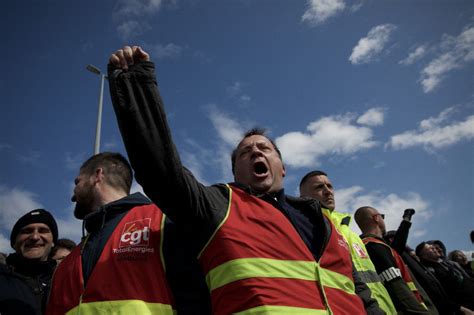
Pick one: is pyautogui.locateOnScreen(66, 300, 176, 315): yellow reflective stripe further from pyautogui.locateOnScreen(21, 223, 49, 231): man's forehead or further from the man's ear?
pyautogui.locateOnScreen(21, 223, 49, 231): man's forehead

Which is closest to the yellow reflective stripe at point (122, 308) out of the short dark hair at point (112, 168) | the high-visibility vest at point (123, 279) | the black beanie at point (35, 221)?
the high-visibility vest at point (123, 279)

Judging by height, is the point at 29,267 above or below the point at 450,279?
above

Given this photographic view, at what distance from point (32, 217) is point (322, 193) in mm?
3446

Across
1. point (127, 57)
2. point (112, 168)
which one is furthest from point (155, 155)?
point (112, 168)

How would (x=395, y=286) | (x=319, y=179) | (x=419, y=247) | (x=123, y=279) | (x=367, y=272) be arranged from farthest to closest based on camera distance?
A: (x=419, y=247) < (x=319, y=179) < (x=395, y=286) < (x=367, y=272) < (x=123, y=279)

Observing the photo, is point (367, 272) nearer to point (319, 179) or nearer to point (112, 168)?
point (319, 179)

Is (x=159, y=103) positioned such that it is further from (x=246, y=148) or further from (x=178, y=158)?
(x=246, y=148)

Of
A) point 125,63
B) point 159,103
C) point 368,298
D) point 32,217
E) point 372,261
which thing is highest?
point 32,217

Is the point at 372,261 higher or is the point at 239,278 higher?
the point at 372,261

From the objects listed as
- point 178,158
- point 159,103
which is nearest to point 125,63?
point 159,103

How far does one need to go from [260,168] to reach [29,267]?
106 inches

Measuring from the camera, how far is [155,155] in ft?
5.30

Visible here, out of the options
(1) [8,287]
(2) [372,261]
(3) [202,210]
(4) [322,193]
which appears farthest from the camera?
(4) [322,193]

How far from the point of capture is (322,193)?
4.52 m
